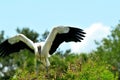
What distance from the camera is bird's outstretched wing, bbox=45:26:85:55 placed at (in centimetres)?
1628

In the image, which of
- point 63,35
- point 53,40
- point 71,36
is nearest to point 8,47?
point 53,40

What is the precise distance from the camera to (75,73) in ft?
53.4

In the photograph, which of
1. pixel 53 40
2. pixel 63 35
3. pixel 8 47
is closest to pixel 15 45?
pixel 8 47

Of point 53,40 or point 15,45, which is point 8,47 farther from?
point 53,40

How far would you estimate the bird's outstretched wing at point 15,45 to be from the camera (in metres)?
17.0

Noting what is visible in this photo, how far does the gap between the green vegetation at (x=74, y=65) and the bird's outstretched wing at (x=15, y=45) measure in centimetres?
68

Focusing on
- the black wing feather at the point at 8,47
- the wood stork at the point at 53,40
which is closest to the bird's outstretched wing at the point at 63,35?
the wood stork at the point at 53,40

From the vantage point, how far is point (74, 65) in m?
16.2

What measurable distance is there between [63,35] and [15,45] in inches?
73.7

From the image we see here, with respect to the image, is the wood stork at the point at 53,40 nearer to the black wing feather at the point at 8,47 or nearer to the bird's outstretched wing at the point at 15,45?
the bird's outstretched wing at the point at 15,45

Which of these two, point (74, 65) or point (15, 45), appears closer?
point (74, 65)

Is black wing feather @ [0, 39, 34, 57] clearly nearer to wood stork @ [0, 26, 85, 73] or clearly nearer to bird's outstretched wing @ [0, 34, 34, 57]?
bird's outstretched wing @ [0, 34, 34, 57]

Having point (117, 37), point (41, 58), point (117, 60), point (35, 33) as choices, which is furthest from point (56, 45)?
point (35, 33)

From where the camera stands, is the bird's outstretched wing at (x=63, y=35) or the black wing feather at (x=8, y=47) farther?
the black wing feather at (x=8, y=47)
